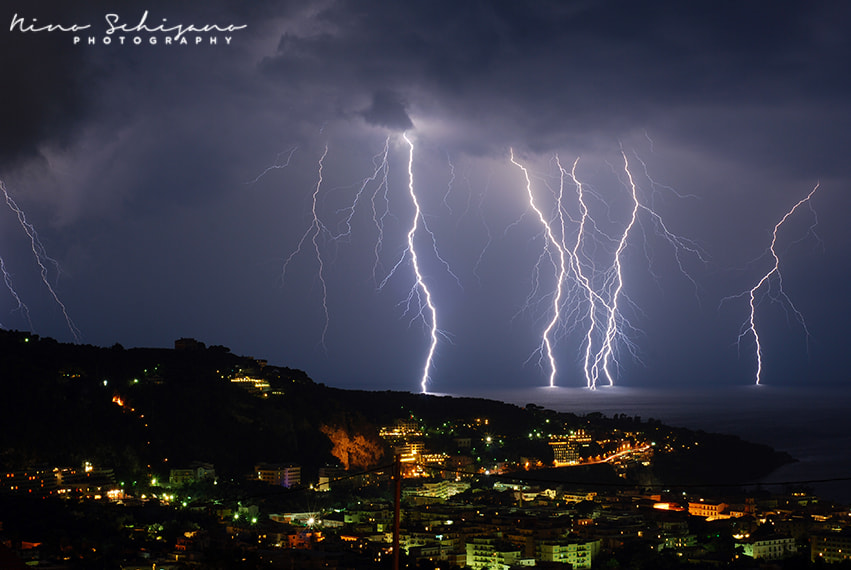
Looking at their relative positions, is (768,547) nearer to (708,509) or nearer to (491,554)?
(491,554)

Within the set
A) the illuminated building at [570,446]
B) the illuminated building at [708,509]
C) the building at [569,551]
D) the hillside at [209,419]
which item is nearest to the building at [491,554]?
the building at [569,551]

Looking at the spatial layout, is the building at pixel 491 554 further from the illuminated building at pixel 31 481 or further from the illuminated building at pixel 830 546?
the illuminated building at pixel 31 481

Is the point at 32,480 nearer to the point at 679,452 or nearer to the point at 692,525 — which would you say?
the point at 692,525

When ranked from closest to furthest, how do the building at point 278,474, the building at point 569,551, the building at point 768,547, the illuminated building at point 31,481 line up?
1. the building at point 569,551
2. the building at point 768,547
3. the illuminated building at point 31,481
4. the building at point 278,474

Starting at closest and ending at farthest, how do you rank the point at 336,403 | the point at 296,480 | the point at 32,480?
the point at 32,480
the point at 296,480
the point at 336,403

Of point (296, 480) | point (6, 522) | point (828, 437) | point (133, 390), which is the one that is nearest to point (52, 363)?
point (133, 390)

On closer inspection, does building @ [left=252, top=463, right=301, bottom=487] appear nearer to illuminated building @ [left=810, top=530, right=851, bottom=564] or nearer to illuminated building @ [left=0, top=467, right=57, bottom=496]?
illuminated building @ [left=0, top=467, right=57, bottom=496]

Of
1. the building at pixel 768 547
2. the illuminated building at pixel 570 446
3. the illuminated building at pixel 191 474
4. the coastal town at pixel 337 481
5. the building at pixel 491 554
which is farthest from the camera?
the illuminated building at pixel 570 446

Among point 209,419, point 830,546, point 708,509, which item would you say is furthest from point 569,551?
point 209,419
